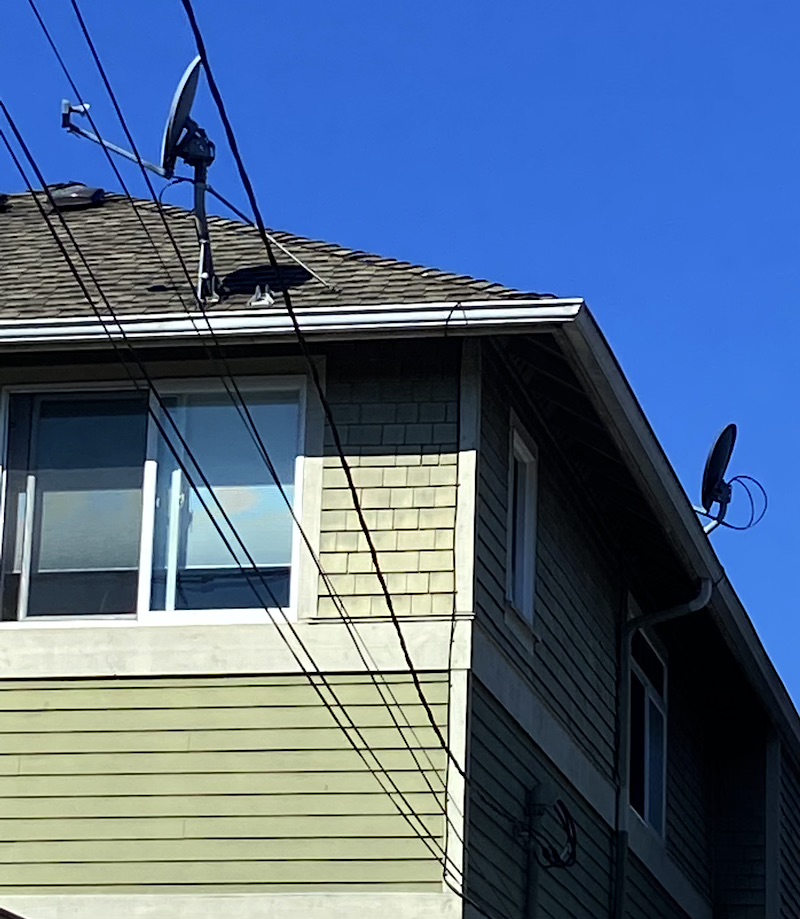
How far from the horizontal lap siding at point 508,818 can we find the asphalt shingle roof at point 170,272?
2.61 m

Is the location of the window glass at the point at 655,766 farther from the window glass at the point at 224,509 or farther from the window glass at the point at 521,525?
the window glass at the point at 224,509

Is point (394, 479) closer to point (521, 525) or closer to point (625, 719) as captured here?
point (521, 525)

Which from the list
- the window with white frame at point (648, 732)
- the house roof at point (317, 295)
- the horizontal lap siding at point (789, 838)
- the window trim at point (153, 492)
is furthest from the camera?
the horizontal lap siding at point (789, 838)

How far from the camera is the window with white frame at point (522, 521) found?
516 inches

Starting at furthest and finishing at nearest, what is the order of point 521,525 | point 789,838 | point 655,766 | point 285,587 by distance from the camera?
point 789,838 < point 655,766 < point 521,525 < point 285,587

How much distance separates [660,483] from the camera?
46.1 feet

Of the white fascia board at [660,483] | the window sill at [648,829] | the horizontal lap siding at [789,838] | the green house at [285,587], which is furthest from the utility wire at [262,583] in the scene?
the horizontal lap siding at [789,838]

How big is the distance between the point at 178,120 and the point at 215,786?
4226mm

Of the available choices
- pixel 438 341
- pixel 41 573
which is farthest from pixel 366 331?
pixel 41 573

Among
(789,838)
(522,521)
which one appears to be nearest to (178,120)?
(522,521)

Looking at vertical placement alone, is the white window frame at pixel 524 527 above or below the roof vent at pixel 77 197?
below

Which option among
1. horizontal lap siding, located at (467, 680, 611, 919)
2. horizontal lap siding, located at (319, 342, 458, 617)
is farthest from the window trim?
horizontal lap siding, located at (467, 680, 611, 919)

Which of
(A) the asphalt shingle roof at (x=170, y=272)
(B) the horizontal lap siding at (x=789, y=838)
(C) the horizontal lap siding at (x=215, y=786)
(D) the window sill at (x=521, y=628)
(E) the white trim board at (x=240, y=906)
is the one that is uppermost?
(A) the asphalt shingle roof at (x=170, y=272)

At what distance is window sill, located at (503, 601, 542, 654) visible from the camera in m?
12.7
